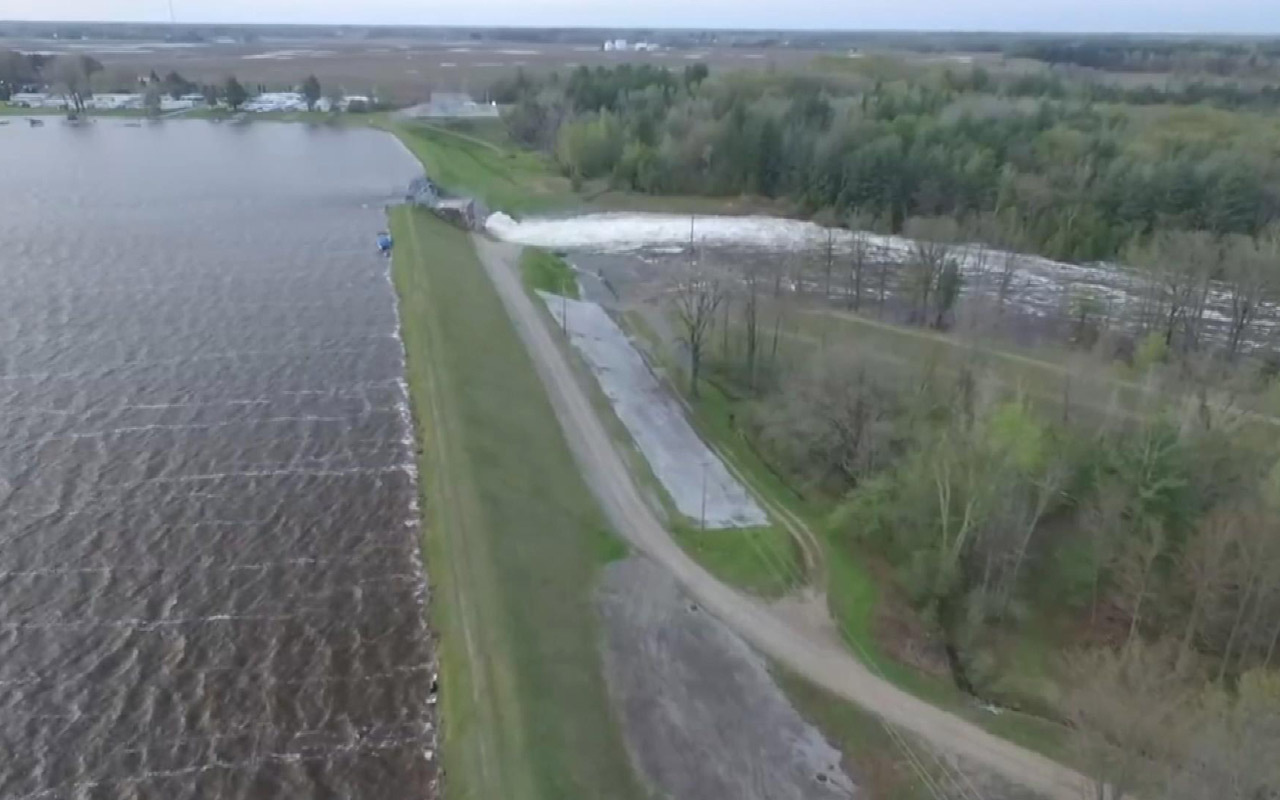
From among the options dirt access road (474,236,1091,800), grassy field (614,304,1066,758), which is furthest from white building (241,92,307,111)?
grassy field (614,304,1066,758)

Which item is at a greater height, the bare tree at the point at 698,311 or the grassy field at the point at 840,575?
the bare tree at the point at 698,311

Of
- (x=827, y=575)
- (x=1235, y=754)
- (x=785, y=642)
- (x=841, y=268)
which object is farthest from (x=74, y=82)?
(x=1235, y=754)

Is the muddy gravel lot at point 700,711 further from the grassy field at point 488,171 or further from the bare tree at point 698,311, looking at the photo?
the grassy field at point 488,171

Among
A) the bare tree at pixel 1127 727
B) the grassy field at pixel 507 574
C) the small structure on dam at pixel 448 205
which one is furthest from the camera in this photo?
the small structure on dam at pixel 448 205

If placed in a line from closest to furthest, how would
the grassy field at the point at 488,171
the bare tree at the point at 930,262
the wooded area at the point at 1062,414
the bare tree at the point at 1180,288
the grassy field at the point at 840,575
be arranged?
the wooded area at the point at 1062,414, the grassy field at the point at 840,575, the bare tree at the point at 1180,288, the bare tree at the point at 930,262, the grassy field at the point at 488,171

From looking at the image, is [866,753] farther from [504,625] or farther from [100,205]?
[100,205]

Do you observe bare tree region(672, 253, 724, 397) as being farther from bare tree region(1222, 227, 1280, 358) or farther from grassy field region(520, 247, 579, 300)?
bare tree region(1222, 227, 1280, 358)

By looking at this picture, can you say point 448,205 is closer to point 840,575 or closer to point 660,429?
point 660,429

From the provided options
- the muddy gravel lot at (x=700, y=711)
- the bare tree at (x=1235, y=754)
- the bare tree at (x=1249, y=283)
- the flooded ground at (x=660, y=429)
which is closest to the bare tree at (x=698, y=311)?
the flooded ground at (x=660, y=429)
